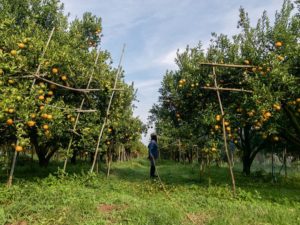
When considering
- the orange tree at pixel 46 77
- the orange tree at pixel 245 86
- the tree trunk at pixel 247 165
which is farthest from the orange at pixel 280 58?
the tree trunk at pixel 247 165

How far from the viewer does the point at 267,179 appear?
20562 millimetres

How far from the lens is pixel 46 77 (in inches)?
A: 520

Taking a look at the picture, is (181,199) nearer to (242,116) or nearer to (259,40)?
(242,116)

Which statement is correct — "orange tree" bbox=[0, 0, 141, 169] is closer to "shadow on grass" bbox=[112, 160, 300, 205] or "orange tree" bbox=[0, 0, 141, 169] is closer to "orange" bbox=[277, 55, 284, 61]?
"shadow on grass" bbox=[112, 160, 300, 205]

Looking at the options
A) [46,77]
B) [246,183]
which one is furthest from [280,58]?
[46,77]

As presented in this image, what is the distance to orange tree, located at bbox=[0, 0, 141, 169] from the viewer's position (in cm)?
1019

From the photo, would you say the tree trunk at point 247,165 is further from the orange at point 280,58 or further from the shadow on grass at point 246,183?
the orange at point 280,58

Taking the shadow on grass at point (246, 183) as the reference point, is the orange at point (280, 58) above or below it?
above

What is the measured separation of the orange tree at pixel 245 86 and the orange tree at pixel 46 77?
3670 mm

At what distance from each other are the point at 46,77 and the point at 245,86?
8488mm

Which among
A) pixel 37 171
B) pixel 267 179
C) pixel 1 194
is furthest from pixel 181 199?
pixel 267 179

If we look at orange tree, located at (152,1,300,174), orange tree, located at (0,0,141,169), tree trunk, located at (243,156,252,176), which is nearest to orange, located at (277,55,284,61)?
orange tree, located at (152,1,300,174)

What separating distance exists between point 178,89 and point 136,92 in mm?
5928

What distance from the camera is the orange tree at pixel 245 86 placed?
12.6 meters
